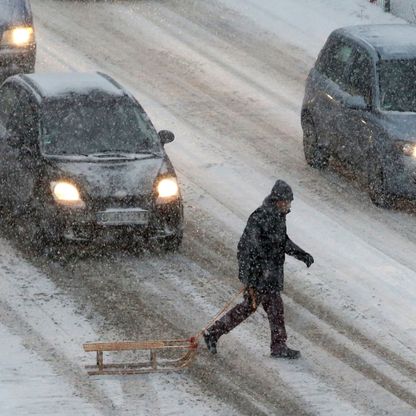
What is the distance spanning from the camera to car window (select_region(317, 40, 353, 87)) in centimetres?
1959

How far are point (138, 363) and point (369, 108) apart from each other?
6.46 m

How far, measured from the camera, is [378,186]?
18.2 m

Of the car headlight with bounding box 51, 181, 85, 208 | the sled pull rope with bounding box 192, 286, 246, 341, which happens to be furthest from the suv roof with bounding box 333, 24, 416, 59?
the sled pull rope with bounding box 192, 286, 246, 341

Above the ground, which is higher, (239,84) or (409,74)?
(409,74)

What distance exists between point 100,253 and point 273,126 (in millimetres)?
6037

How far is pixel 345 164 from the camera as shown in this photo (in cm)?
1909

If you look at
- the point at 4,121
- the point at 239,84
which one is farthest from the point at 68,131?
the point at 239,84

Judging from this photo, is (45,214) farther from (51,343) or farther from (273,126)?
(273,126)

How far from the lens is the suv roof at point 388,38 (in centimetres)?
1895

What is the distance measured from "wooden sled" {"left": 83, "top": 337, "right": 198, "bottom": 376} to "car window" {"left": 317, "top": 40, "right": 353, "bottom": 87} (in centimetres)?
710

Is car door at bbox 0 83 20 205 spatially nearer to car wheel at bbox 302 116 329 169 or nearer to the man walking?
the man walking

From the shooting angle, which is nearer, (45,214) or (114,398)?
(114,398)

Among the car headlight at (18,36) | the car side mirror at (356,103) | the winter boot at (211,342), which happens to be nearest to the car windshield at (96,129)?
the car side mirror at (356,103)

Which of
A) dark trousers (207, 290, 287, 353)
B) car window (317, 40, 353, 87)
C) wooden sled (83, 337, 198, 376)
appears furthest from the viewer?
car window (317, 40, 353, 87)
